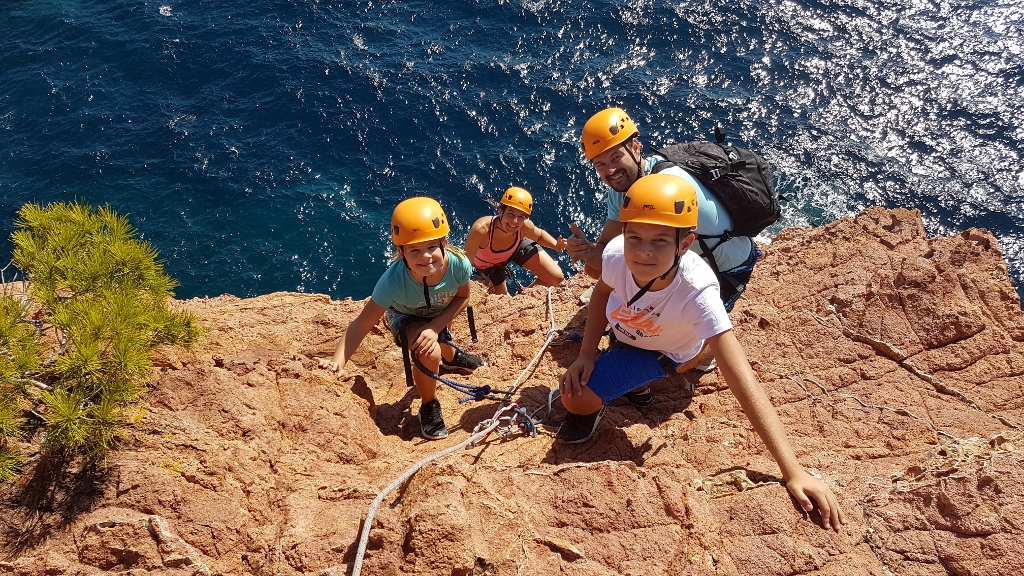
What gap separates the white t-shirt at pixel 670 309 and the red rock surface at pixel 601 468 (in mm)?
685

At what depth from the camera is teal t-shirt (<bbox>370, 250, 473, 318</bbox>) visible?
17.5 feet

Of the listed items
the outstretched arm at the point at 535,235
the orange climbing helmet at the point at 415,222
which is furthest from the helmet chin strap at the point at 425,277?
the outstretched arm at the point at 535,235

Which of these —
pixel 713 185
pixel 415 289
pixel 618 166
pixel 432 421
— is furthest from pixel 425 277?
pixel 713 185

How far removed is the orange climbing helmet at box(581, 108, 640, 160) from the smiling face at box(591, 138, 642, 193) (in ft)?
0.15

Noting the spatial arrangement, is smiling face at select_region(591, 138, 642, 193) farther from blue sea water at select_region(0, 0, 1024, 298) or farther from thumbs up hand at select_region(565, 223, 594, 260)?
blue sea water at select_region(0, 0, 1024, 298)

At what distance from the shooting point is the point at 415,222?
504 centimetres

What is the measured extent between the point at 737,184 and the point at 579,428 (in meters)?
2.38

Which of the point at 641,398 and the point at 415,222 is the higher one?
the point at 415,222

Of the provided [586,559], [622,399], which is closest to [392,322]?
[622,399]

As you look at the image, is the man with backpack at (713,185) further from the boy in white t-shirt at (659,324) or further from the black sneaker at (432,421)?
the black sneaker at (432,421)

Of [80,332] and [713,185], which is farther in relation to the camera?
[713,185]

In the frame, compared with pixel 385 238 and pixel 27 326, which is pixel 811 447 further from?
pixel 385 238

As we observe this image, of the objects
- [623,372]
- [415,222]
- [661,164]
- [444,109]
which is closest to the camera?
[623,372]

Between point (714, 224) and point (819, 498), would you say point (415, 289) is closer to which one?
point (714, 224)
